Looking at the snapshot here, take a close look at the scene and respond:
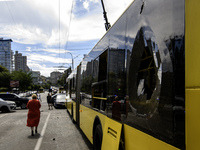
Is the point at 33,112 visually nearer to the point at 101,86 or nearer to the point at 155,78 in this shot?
the point at 101,86

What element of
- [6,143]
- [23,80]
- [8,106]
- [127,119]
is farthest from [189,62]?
[23,80]

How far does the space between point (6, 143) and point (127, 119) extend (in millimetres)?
6066

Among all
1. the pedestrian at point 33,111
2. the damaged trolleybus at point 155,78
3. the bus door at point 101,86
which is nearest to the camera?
the damaged trolleybus at point 155,78

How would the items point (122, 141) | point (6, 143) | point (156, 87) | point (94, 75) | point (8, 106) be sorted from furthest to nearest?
point (8, 106), point (6, 143), point (94, 75), point (122, 141), point (156, 87)

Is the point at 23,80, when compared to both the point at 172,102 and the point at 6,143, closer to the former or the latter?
the point at 6,143

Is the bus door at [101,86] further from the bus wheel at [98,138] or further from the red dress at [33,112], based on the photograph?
the red dress at [33,112]

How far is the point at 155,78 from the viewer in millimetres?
2395

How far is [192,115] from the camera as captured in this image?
1.71 m

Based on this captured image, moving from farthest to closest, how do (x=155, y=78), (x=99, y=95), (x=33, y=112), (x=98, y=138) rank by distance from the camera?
(x=33, y=112)
(x=99, y=95)
(x=98, y=138)
(x=155, y=78)

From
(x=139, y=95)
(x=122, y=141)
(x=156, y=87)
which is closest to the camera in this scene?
(x=156, y=87)

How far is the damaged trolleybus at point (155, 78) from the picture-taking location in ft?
5.85

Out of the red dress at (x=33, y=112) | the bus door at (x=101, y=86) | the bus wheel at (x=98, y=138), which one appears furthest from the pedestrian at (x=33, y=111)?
the bus wheel at (x=98, y=138)

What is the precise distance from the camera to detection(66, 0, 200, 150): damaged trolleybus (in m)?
1.78

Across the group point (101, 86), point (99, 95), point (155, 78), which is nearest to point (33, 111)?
point (99, 95)
